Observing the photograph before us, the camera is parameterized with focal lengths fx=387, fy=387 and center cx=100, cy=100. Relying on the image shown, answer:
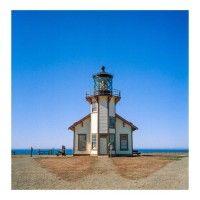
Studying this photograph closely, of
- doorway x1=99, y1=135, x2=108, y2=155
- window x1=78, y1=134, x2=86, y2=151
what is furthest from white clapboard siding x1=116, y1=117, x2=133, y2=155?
window x1=78, y1=134, x2=86, y2=151

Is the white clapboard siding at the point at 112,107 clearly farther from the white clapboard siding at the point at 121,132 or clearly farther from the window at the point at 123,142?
the window at the point at 123,142

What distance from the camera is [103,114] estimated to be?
2841 centimetres

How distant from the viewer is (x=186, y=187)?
13.8m

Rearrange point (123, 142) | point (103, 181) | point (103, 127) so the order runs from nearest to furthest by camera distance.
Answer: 1. point (103, 181)
2. point (103, 127)
3. point (123, 142)

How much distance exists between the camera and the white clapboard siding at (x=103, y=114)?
28281mm

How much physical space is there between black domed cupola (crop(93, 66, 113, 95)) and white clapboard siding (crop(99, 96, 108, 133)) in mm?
502

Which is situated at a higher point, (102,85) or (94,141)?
(102,85)

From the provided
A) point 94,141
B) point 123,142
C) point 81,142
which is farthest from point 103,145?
point 81,142

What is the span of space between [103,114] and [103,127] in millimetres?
952

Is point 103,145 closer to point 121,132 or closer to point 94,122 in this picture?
point 94,122

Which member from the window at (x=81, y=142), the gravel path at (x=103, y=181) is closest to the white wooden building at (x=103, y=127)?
the window at (x=81, y=142)

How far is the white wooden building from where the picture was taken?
93.0 ft
